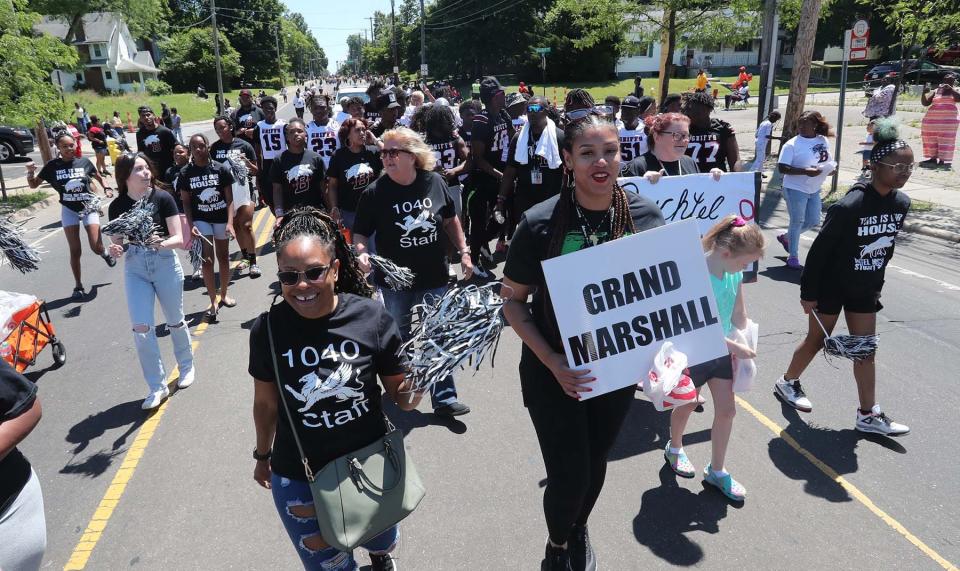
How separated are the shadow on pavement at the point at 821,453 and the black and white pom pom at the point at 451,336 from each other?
2.43m

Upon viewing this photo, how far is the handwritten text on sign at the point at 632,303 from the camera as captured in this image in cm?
239

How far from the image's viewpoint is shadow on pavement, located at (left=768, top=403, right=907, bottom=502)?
3705 mm

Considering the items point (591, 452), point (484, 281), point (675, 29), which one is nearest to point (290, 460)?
point (591, 452)

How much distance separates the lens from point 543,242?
2.54 meters

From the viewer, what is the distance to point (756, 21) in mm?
18094

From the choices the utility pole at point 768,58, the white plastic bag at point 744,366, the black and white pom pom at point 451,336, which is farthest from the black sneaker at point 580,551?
the utility pole at point 768,58

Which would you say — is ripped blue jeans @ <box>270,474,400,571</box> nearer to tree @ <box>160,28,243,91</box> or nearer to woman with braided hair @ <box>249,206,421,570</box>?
woman with braided hair @ <box>249,206,421,570</box>

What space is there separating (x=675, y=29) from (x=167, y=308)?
1677 centimetres

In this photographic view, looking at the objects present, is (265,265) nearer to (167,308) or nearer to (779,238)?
(167,308)

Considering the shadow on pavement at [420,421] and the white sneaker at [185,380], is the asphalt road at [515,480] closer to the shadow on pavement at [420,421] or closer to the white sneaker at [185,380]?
the shadow on pavement at [420,421]

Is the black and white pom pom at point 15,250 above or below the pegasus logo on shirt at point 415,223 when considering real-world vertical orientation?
below

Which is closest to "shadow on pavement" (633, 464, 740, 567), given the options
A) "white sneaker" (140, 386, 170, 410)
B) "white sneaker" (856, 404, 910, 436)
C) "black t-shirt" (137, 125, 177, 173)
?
"white sneaker" (856, 404, 910, 436)

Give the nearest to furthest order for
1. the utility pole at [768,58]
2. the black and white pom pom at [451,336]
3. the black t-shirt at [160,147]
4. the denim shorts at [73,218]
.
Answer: the black and white pom pom at [451,336] < the denim shorts at [73,218] < the black t-shirt at [160,147] < the utility pole at [768,58]

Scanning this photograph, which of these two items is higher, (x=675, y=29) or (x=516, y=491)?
(x=675, y=29)
